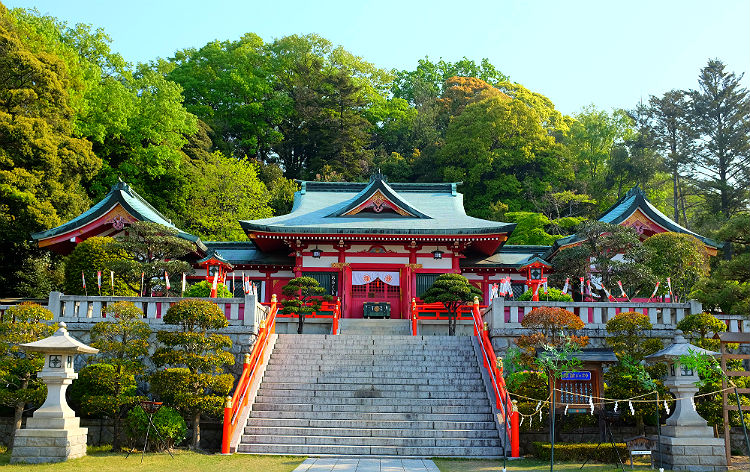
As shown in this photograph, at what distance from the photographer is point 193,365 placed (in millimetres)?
13398

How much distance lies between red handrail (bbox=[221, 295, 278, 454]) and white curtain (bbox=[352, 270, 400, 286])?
794 cm

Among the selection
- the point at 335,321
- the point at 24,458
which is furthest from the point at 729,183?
the point at 24,458

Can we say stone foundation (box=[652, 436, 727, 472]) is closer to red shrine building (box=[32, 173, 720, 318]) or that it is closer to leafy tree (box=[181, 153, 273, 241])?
red shrine building (box=[32, 173, 720, 318])

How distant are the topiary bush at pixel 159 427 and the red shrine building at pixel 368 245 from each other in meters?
10.6

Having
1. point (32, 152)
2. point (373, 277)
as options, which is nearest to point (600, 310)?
point (373, 277)

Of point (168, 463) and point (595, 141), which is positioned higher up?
point (595, 141)

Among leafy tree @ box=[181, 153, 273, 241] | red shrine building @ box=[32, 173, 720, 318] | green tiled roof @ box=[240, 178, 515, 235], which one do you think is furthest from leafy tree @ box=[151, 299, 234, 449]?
leafy tree @ box=[181, 153, 273, 241]

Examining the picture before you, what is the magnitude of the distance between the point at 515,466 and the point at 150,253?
1443 cm

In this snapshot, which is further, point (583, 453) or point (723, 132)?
point (723, 132)

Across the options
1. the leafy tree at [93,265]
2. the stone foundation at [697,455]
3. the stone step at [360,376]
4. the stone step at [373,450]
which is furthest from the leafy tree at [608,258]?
the leafy tree at [93,265]

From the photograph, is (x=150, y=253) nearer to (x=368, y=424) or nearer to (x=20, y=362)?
(x=20, y=362)

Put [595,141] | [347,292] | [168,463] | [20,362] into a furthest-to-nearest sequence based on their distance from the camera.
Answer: [595,141]
[347,292]
[20,362]
[168,463]

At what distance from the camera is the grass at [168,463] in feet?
37.0

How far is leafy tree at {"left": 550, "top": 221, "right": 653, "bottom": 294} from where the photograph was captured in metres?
19.8
